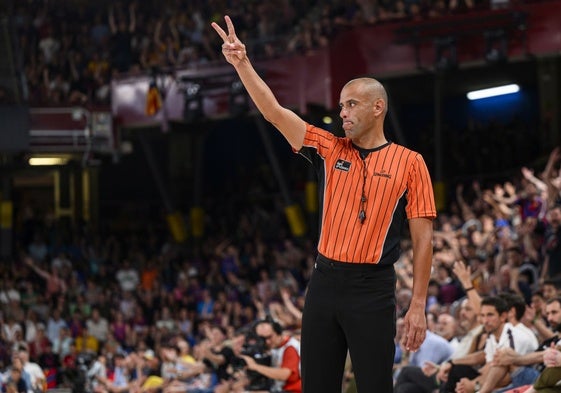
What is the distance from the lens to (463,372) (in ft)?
28.2

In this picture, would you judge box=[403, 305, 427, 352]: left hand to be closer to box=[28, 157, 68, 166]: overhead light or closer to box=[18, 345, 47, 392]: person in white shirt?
box=[18, 345, 47, 392]: person in white shirt

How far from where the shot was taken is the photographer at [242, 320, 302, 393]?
10031mm

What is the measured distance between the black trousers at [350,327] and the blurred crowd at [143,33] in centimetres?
1465

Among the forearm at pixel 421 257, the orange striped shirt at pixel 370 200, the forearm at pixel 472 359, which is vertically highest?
the orange striped shirt at pixel 370 200

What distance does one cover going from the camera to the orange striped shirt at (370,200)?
4.58 m

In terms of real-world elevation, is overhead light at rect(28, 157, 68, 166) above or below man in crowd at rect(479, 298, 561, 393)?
above

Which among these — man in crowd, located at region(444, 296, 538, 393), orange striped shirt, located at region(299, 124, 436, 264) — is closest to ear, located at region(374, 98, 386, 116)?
orange striped shirt, located at region(299, 124, 436, 264)

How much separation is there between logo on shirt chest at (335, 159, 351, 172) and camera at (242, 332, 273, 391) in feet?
19.5

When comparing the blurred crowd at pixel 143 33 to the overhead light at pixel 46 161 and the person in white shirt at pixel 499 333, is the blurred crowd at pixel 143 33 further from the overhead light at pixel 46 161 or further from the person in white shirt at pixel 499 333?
the person in white shirt at pixel 499 333

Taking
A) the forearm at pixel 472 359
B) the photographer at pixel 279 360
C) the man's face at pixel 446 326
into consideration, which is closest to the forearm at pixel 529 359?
the forearm at pixel 472 359

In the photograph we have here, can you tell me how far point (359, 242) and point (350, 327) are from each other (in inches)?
13.8

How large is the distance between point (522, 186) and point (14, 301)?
9183mm

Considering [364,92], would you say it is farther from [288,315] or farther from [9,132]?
[9,132]

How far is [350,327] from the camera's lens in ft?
14.9
